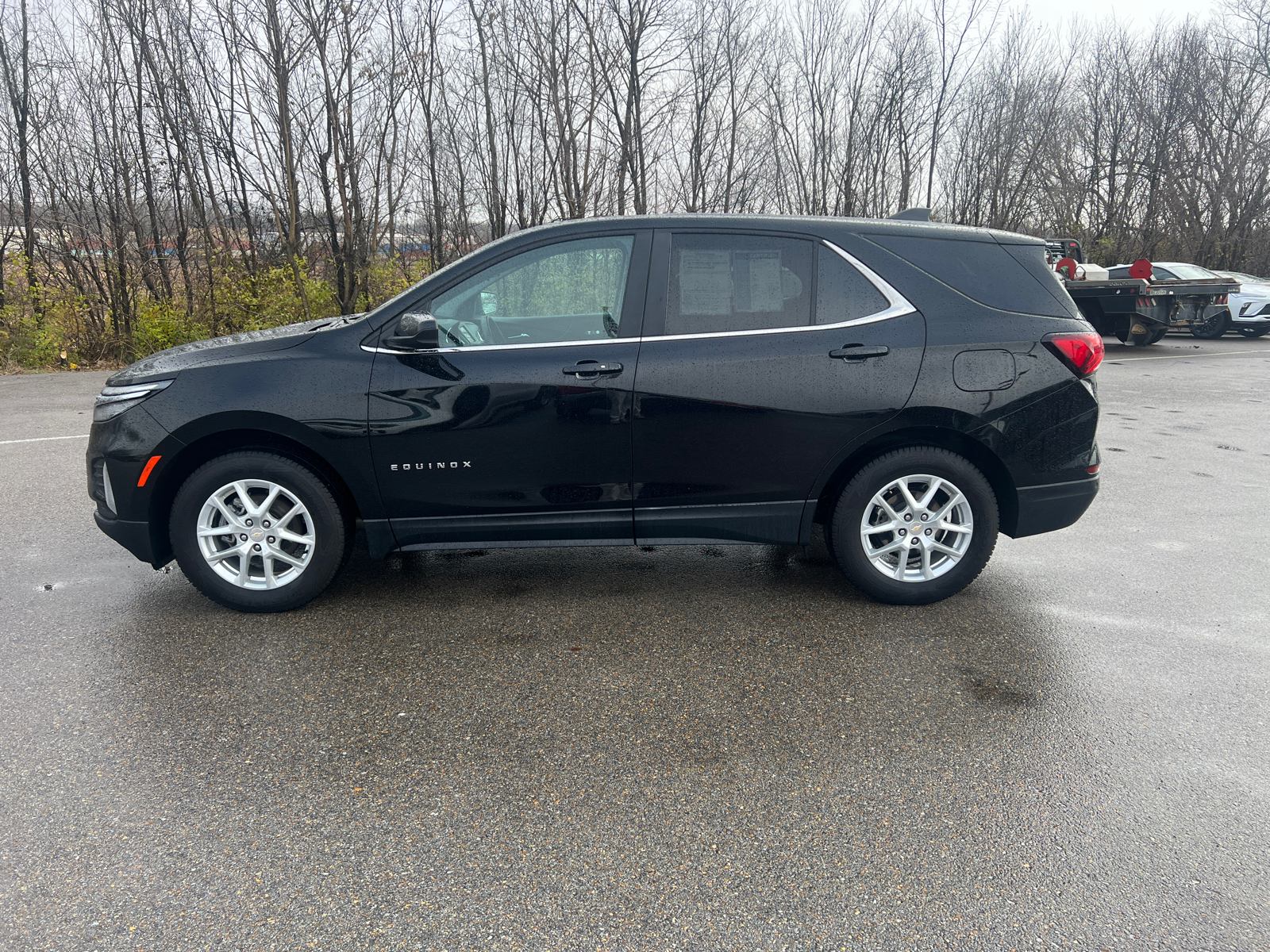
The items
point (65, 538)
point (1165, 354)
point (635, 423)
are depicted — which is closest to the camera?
point (635, 423)

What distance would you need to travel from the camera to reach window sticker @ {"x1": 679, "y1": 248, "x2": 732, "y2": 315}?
3.98 metres

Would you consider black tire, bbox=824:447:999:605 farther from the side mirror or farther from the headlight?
the headlight

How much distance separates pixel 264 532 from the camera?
3.96 metres

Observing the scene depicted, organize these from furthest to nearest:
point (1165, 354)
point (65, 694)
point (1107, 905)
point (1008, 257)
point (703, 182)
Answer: point (703, 182), point (1165, 354), point (1008, 257), point (65, 694), point (1107, 905)

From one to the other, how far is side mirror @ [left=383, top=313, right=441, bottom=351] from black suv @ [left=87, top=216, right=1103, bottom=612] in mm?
12

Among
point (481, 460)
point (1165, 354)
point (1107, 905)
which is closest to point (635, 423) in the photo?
point (481, 460)

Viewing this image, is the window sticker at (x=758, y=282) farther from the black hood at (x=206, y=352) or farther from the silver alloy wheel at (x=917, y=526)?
the black hood at (x=206, y=352)

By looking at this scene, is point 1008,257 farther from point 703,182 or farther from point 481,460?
point 703,182

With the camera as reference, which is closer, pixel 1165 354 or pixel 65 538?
pixel 65 538

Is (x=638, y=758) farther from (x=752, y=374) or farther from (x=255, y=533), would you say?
(x=255, y=533)

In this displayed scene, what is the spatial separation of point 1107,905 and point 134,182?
16.8 m

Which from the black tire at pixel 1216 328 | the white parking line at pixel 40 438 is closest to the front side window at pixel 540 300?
the white parking line at pixel 40 438

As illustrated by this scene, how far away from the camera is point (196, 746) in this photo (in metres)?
2.90

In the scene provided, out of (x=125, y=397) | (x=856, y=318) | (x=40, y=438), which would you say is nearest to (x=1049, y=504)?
(x=856, y=318)
